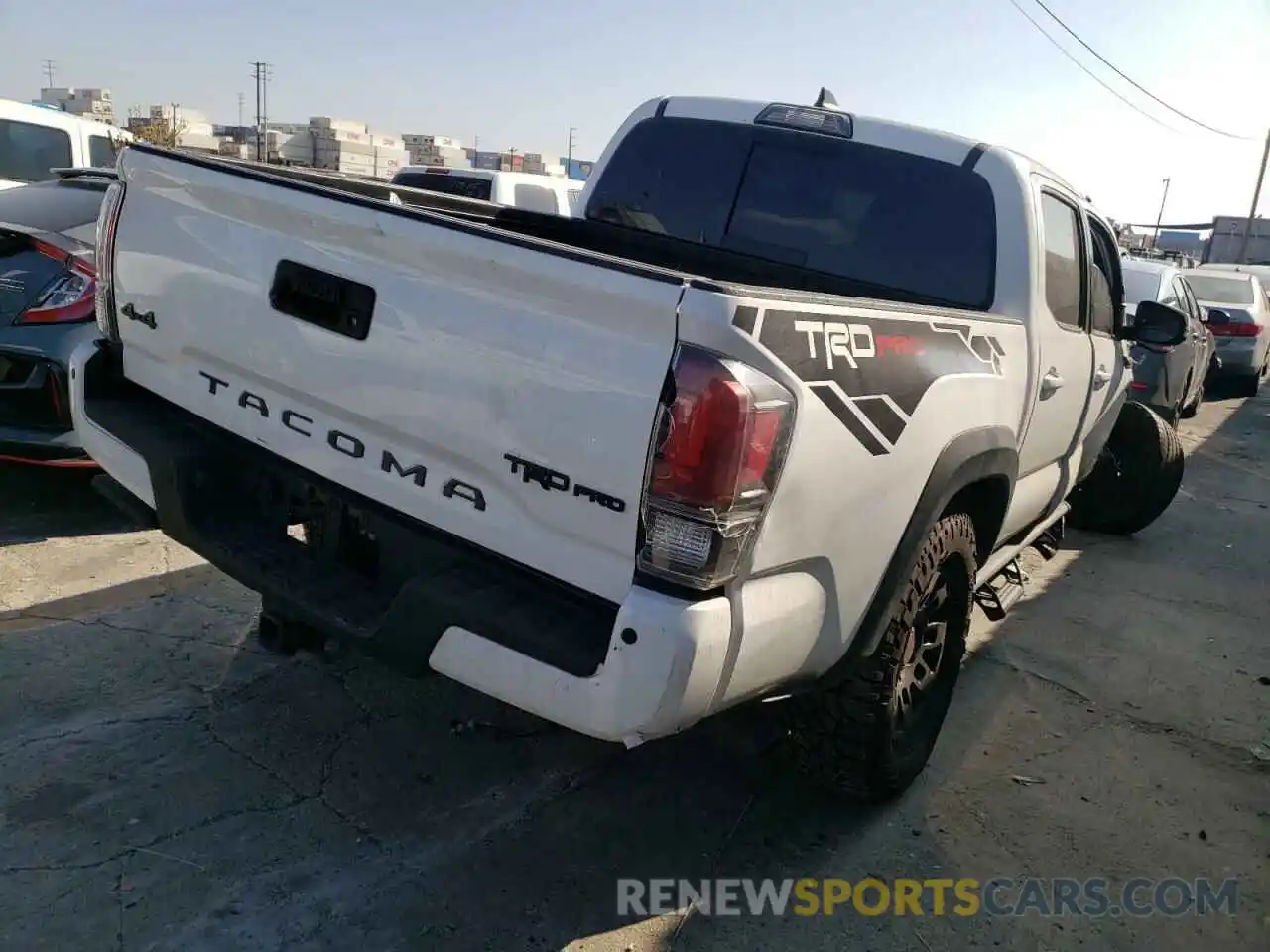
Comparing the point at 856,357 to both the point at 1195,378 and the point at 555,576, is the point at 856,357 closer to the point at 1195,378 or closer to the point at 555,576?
the point at 555,576

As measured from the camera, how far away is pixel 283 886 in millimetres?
2584

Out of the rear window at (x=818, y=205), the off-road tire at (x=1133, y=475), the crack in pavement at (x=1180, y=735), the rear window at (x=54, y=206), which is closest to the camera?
the rear window at (x=818, y=205)

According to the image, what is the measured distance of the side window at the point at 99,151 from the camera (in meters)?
10.3

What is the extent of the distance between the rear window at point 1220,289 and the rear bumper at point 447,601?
1440 centimetres

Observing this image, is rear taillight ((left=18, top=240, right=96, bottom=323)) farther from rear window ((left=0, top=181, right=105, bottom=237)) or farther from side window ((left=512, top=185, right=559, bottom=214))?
side window ((left=512, top=185, right=559, bottom=214))

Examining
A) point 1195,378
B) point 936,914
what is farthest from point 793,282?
point 1195,378

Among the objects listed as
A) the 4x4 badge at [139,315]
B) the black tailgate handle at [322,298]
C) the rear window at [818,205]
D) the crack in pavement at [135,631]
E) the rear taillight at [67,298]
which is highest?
the rear window at [818,205]

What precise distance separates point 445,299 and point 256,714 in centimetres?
181

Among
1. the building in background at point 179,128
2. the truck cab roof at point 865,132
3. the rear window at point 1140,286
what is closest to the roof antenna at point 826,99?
the truck cab roof at point 865,132

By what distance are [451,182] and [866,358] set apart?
9776 mm

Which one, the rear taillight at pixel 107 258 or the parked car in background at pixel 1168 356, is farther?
the parked car in background at pixel 1168 356

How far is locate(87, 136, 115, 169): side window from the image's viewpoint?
33.7 feet

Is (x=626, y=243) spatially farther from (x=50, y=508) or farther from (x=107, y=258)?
(x=50, y=508)

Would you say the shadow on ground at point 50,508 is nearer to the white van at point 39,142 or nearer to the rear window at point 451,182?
the white van at point 39,142
